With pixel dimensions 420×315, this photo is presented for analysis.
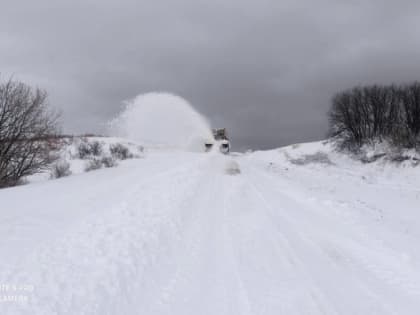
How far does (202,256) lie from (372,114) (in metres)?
39.5

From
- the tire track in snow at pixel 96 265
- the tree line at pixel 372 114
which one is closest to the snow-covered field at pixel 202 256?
the tire track in snow at pixel 96 265

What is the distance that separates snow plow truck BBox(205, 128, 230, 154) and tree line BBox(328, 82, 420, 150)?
17.2m

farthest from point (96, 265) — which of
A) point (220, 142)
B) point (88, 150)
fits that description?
point (220, 142)

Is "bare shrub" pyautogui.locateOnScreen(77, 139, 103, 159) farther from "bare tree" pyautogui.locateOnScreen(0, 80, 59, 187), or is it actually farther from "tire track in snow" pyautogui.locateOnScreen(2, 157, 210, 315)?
"tire track in snow" pyautogui.locateOnScreen(2, 157, 210, 315)

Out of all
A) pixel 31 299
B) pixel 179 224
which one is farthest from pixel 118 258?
pixel 179 224

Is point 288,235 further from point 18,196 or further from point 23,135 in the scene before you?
point 23,135

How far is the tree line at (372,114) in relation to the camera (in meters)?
29.6

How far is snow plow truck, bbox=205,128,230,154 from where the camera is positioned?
40.1 metres

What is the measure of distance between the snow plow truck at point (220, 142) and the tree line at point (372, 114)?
56.5ft

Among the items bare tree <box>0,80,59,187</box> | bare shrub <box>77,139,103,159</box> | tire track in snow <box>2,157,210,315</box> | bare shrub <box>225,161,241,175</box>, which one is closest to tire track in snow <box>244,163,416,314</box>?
tire track in snow <box>2,157,210,315</box>

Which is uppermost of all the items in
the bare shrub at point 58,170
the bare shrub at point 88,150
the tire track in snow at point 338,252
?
the bare shrub at point 88,150

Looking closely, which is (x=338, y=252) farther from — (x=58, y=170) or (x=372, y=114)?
(x=372, y=114)

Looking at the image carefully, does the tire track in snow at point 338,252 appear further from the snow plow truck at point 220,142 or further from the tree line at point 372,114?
the snow plow truck at point 220,142

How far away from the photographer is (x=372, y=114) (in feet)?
113
